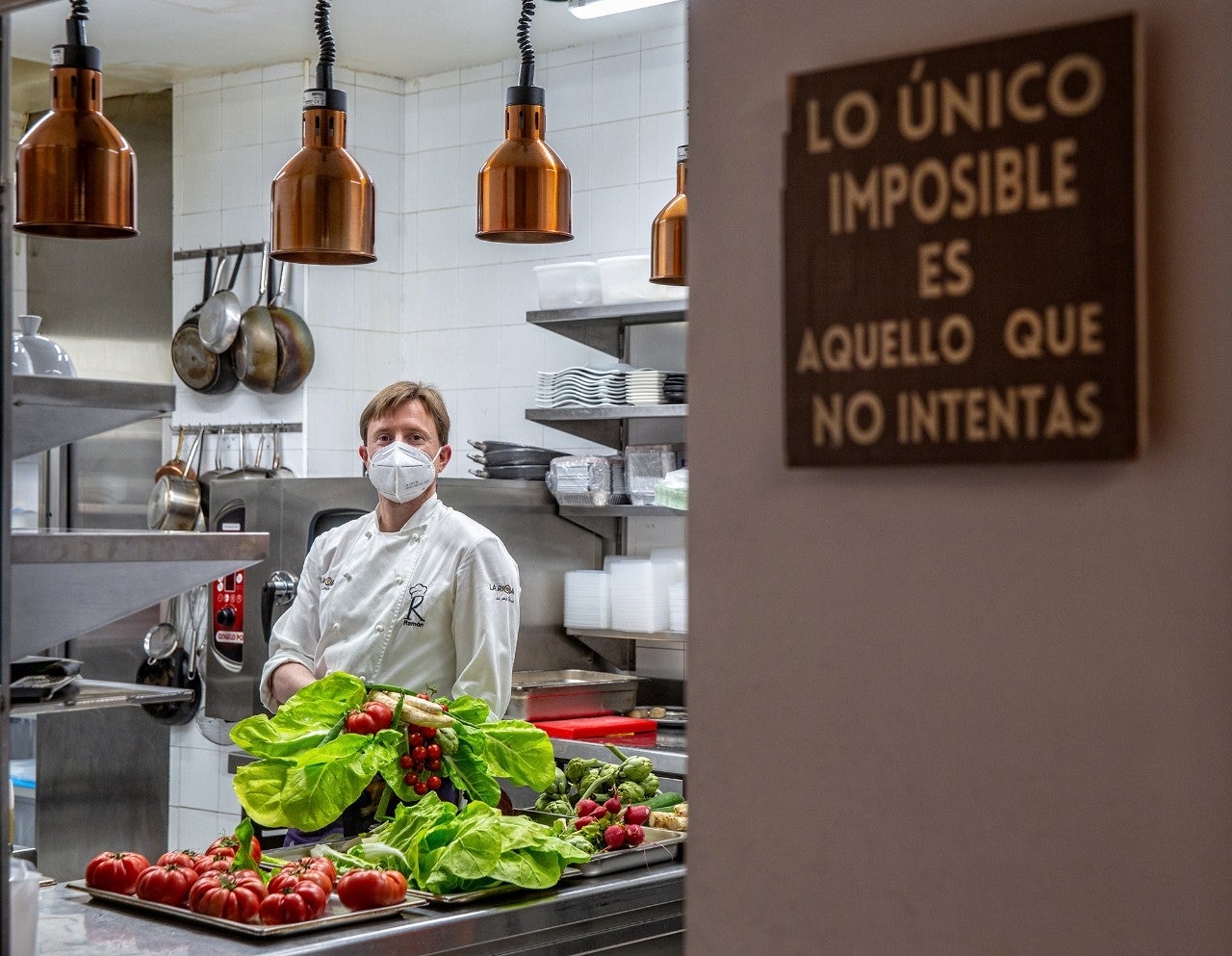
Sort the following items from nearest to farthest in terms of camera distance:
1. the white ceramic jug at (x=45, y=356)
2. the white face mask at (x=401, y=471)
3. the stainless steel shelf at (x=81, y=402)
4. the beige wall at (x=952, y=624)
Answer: the beige wall at (x=952, y=624) < the stainless steel shelf at (x=81, y=402) < the white ceramic jug at (x=45, y=356) < the white face mask at (x=401, y=471)

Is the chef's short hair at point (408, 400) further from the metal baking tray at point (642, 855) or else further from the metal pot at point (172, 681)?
the metal pot at point (172, 681)

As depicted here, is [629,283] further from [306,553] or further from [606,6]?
[306,553]

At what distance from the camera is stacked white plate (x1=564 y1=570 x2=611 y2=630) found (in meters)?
5.11

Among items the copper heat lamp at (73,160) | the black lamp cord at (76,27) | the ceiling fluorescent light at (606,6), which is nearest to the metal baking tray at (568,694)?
the ceiling fluorescent light at (606,6)

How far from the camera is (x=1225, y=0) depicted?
93cm

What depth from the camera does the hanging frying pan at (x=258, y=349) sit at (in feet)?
19.1

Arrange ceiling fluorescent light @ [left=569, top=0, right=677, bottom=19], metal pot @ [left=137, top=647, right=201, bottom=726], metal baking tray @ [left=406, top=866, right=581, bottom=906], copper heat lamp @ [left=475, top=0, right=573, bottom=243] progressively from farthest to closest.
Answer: metal pot @ [left=137, top=647, right=201, bottom=726]
ceiling fluorescent light @ [left=569, top=0, right=677, bottom=19]
copper heat lamp @ [left=475, top=0, right=573, bottom=243]
metal baking tray @ [left=406, top=866, right=581, bottom=906]

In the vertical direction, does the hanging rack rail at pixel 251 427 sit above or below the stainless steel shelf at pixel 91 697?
above

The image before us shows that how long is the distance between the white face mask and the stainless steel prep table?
4.94ft

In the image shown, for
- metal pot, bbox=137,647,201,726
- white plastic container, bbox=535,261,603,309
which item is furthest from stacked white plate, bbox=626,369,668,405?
metal pot, bbox=137,647,201,726

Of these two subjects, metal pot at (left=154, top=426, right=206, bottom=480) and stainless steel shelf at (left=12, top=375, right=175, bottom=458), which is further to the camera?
metal pot at (left=154, top=426, right=206, bottom=480)

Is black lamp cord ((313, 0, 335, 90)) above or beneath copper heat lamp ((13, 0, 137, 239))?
above

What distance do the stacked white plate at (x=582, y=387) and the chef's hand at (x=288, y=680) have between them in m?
1.51

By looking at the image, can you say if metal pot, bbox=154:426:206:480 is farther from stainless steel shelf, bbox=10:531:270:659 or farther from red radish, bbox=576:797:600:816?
stainless steel shelf, bbox=10:531:270:659
